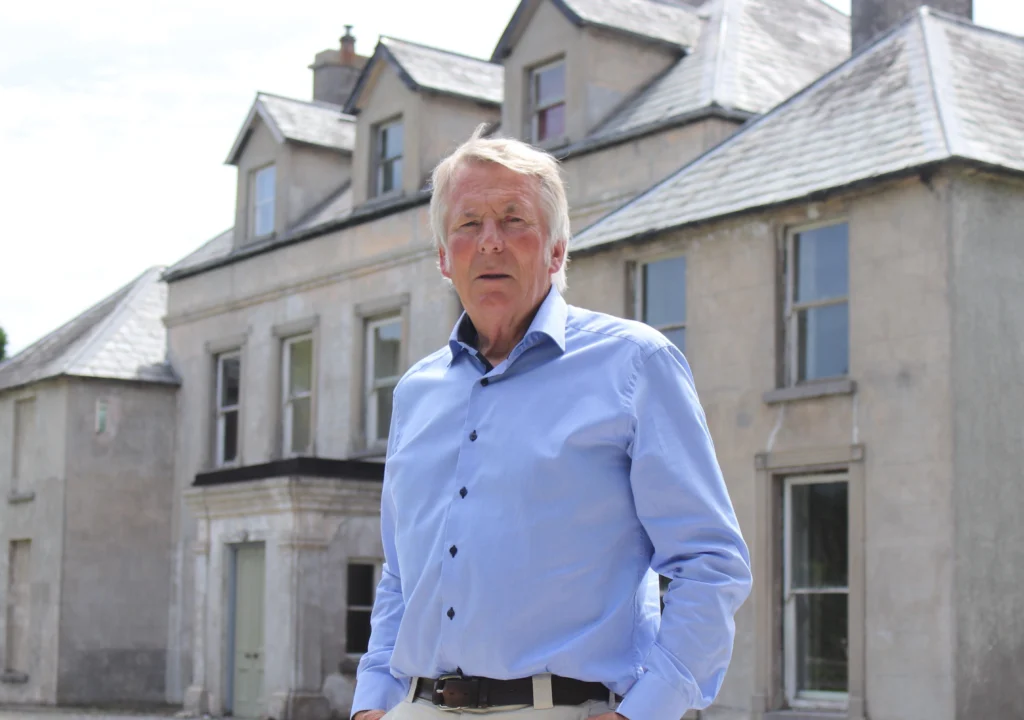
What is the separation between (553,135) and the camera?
21.8 metres

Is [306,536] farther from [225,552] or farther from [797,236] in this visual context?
[797,236]

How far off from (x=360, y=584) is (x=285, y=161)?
7705mm

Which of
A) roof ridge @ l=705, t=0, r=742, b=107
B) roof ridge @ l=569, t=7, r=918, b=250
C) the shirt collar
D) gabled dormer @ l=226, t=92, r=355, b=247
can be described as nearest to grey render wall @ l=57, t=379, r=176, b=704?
gabled dormer @ l=226, t=92, r=355, b=247

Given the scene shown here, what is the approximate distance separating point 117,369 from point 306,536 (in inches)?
338

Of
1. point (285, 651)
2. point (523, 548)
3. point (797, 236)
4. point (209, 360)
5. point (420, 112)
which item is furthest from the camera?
point (209, 360)

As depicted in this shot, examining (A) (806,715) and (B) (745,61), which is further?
(B) (745,61)

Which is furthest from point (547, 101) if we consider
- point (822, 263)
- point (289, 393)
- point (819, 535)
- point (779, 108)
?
point (819, 535)

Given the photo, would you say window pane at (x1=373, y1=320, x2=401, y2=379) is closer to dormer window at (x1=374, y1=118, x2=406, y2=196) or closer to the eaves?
dormer window at (x1=374, y1=118, x2=406, y2=196)

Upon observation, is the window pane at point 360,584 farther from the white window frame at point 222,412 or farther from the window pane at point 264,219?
the window pane at point 264,219

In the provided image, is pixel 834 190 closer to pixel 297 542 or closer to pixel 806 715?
pixel 806 715

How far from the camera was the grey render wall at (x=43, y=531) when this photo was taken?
27.5 m

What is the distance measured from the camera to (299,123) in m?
26.9

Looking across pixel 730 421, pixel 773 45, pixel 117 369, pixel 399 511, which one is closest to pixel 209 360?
pixel 117 369

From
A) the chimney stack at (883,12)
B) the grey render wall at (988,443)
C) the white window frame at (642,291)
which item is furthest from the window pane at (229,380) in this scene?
the grey render wall at (988,443)
